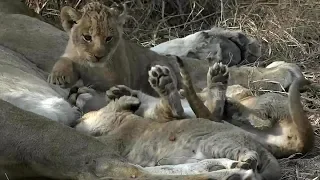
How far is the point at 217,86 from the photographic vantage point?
3469 millimetres

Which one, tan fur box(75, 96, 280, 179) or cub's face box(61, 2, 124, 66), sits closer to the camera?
tan fur box(75, 96, 280, 179)

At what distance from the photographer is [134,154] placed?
3.14 meters

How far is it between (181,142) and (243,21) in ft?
7.79

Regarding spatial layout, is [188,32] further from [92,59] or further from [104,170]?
[104,170]

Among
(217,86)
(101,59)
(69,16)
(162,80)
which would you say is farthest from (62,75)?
(217,86)

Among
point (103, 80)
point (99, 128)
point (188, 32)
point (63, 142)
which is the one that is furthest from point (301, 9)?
point (63, 142)

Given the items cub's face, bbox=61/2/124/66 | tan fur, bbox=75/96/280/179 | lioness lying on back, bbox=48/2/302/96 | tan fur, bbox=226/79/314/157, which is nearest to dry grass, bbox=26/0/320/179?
lioness lying on back, bbox=48/2/302/96

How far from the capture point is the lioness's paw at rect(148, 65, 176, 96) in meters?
3.32

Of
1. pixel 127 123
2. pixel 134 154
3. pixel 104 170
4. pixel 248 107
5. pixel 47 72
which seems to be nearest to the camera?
pixel 104 170

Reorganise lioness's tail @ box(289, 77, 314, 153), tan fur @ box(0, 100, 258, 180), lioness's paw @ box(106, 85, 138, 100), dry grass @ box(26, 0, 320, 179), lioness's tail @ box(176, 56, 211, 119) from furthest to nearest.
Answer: dry grass @ box(26, 0, 320, 179), lioness's paw @ box(106, 85, 138, 100), lioness's tail @ box(176, 56, 211, 119), lioness's tail @ box(289, 77, 314, 153), tan fur @ box(0, 100, 258, 180)

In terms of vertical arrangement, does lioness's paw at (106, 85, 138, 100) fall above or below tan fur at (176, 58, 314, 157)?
above

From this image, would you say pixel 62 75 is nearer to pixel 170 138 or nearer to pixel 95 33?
pixel 95 33

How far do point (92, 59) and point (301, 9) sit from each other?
6.42 feet

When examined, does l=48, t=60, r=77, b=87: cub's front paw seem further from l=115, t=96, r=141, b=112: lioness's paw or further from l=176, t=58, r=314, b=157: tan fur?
l=176, t=58, r=314, b=157: tan fur
